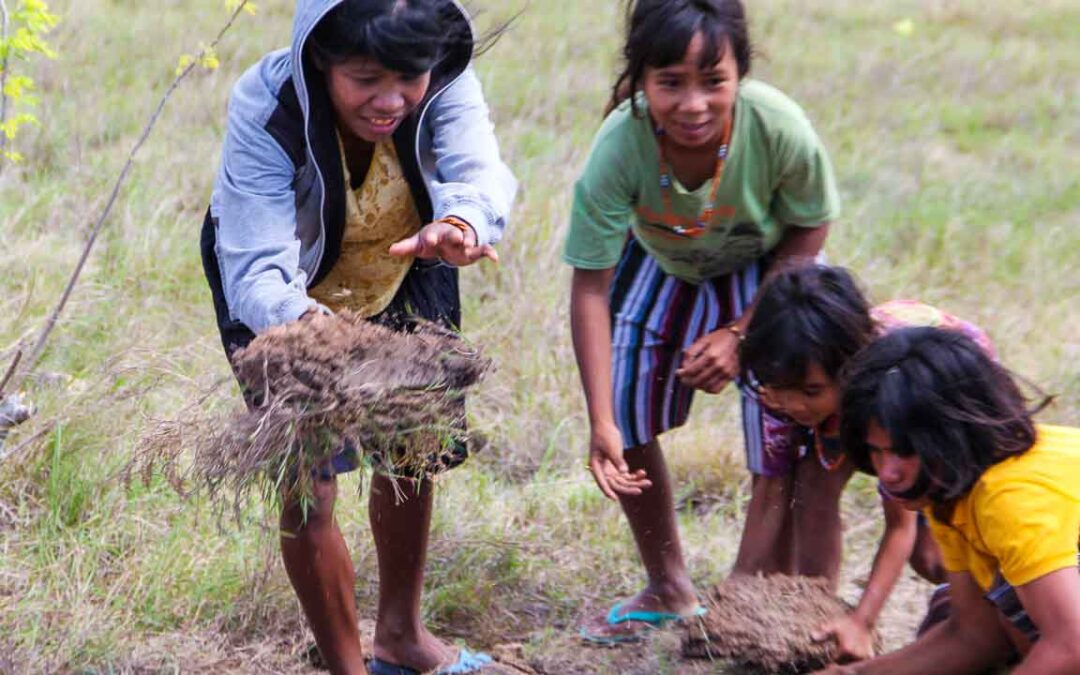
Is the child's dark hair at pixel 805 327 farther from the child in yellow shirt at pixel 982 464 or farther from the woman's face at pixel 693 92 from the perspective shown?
the woman's face at pixel 693 92

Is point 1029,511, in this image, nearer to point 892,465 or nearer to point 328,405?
point 892,465

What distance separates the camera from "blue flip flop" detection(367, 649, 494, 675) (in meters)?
3.38

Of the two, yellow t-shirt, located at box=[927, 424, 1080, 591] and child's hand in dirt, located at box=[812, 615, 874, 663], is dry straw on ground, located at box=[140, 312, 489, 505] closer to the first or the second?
child's hand in dirt, located at box=[812, 615, 874, 663]

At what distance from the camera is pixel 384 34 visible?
8.96 feet

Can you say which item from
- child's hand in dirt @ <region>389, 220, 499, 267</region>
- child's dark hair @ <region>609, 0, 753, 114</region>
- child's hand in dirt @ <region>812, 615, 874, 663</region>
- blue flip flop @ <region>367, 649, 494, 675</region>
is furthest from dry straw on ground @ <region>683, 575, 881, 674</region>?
child's dark hair @ <region>609, 0, 753, 114</region>

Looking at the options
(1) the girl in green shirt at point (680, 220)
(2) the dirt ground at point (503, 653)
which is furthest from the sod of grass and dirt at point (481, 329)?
(1) the girl in green shirt at point (680, 220)

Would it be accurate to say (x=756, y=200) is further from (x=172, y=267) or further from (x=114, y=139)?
(x=114, y=139)

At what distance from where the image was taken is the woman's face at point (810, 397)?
2922 mm

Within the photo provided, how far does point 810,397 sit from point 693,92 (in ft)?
2.30

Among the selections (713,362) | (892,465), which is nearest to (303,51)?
(713,362)

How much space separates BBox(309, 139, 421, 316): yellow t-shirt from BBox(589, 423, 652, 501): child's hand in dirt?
568 mm

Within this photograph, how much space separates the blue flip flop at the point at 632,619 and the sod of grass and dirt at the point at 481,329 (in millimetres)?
44

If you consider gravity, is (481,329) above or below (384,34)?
below

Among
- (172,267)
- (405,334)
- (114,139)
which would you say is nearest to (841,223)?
(172,267)
